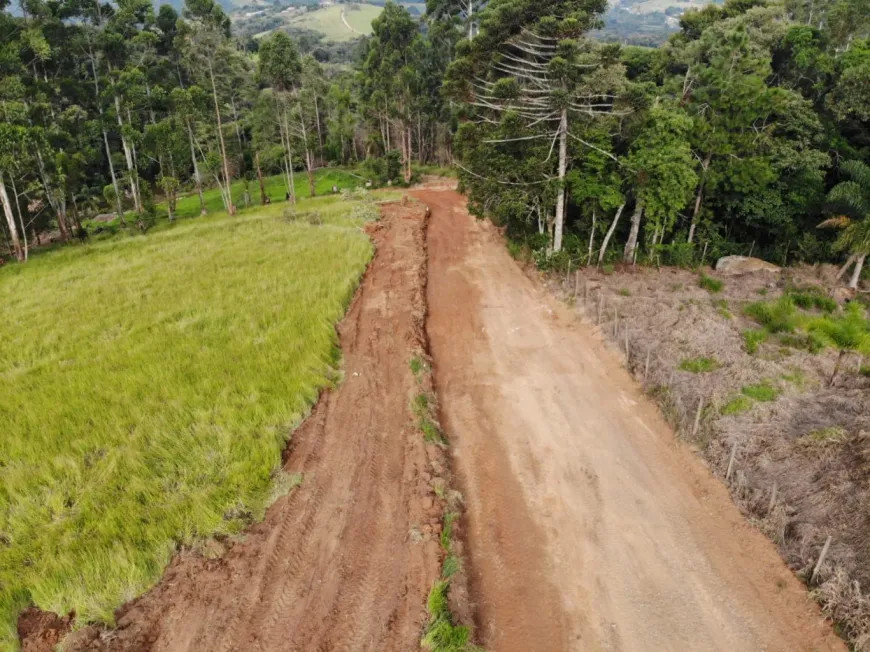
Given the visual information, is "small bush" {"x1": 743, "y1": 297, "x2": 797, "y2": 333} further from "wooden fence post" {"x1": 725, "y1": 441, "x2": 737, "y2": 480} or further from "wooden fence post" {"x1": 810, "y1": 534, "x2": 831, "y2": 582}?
"wooden fence post" {"x1": 810, "y1": 534, "x2": 831, "y2": 582}

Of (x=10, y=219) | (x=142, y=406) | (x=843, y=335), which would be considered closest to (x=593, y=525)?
(x=843, y=335)

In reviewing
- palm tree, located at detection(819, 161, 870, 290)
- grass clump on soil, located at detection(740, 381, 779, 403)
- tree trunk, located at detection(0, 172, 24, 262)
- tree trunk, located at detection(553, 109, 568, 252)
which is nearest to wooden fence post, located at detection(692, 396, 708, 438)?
grass clump on soil, located at detection(740, 381, 779, 403)

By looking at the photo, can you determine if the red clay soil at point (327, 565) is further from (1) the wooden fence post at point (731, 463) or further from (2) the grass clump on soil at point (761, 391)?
(2) the grass clump on soil at point (761, 391)

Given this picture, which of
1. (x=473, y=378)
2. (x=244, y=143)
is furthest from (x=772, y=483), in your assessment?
(x=244, y=143)

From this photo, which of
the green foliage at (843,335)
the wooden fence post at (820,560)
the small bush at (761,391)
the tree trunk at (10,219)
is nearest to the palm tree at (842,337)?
the green foliage at (843,335)

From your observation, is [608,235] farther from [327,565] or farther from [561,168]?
[327,565]

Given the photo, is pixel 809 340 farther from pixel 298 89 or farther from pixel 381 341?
pixel 298 89
